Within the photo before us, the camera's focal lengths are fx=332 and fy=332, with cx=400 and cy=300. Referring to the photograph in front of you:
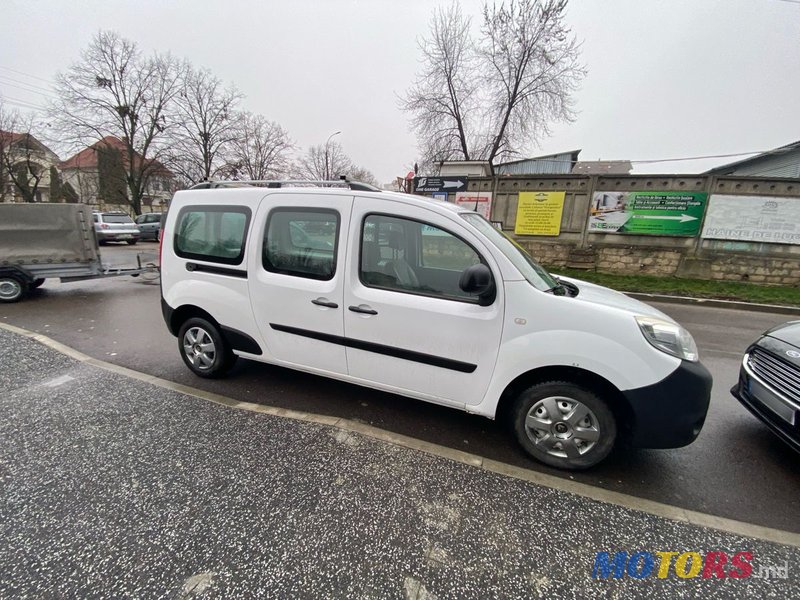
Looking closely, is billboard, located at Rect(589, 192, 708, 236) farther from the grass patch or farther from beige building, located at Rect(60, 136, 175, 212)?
beige building, located at Rect(60, 136, 175, 212)

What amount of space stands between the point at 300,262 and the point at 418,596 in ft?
7.76

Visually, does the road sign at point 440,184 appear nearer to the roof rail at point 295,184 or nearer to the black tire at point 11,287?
the roof rail at point 295,184

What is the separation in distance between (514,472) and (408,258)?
5.95 feet

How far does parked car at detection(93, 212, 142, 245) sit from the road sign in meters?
15.2

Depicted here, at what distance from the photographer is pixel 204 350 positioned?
11.4 ft

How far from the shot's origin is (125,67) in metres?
23.4

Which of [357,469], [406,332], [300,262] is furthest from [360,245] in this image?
[357,469]

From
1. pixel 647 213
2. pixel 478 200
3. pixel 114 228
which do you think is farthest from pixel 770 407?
pixel 114 228

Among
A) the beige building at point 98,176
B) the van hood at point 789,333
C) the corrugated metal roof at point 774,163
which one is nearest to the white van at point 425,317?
the van hood at point 789,333

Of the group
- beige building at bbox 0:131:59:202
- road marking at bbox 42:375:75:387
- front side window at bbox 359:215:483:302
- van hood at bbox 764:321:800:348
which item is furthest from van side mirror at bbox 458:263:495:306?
beige building at bbox 0:131:59:202

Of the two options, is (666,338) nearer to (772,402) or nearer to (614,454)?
(614,454)

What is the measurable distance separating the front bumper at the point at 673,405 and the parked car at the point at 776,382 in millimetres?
722

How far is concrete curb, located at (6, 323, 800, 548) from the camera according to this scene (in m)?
1.94

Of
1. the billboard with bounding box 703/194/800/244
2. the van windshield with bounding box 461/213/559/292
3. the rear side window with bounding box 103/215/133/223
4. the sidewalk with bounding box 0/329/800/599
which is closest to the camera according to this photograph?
the sidewalk with bounding box 0/329/800/599
